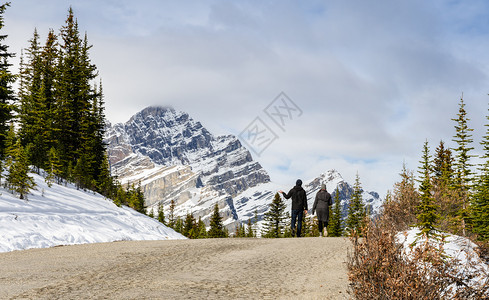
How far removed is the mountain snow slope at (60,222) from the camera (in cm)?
1117

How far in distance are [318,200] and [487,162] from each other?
1997 cm

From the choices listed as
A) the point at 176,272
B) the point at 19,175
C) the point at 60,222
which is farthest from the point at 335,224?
the point at 176,272

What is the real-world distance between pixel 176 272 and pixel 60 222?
7.91 metres

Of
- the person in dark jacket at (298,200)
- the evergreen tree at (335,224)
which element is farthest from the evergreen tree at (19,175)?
the evergreen tree at (335,224)

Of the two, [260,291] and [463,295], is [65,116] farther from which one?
[463,295]

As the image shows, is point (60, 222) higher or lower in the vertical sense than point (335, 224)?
higher

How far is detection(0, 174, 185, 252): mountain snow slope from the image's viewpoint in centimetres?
1117

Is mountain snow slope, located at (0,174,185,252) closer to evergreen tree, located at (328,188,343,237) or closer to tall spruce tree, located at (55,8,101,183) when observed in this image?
tall spruce tree, located at (55,8,101,183)

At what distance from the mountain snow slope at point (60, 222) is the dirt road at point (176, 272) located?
4.83 ft

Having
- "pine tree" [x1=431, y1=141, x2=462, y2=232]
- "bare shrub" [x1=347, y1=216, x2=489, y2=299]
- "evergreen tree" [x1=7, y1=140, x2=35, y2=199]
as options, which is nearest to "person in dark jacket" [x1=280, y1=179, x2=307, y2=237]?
"pine tree" [x1=431, y1=141, x2=462, y2=232]

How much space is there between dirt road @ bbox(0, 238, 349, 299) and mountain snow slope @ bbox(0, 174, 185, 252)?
147 cm

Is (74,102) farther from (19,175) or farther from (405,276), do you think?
(405,276)

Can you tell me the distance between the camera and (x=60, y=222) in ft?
43.6

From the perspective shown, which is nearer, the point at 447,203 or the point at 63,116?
the point at 447,203
